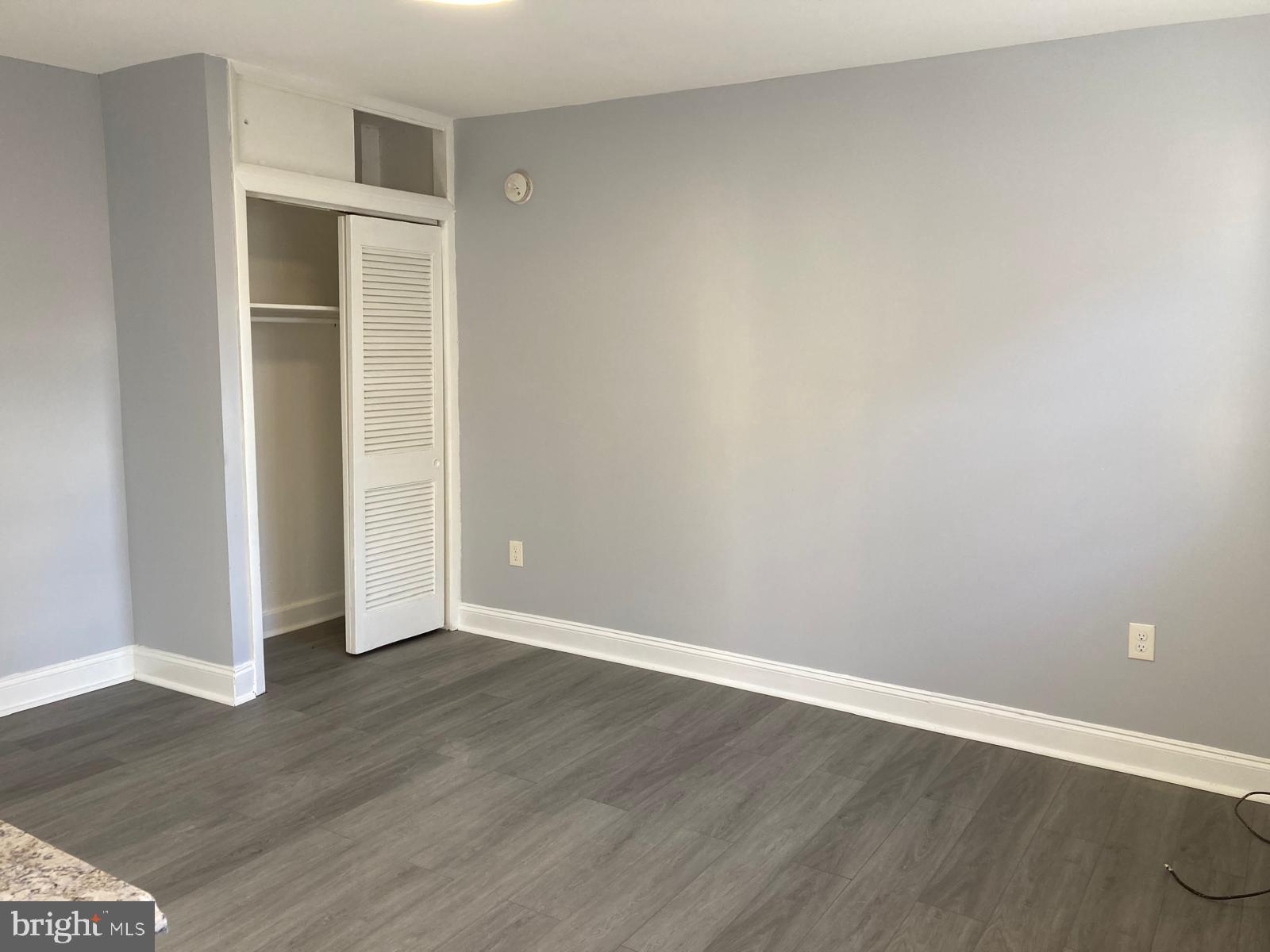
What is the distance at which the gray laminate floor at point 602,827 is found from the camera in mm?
2451

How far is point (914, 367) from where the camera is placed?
3570 millimetres

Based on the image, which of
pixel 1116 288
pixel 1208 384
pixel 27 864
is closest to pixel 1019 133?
pixel 1116 288

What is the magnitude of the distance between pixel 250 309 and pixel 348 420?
61 centimetres

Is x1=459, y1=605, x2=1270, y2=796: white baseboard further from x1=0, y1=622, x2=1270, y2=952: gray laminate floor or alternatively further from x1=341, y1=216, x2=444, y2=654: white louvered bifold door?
x1=341, y1=216, x2=444, y2=654: white louvered bifold door

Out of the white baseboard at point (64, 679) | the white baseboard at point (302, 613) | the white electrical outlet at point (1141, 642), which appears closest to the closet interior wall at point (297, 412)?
the white baseboard at point (302, 613)

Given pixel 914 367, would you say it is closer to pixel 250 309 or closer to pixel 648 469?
pixel 648 469

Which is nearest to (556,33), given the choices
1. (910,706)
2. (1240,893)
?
(910,706)

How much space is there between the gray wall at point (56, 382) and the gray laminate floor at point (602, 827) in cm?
38

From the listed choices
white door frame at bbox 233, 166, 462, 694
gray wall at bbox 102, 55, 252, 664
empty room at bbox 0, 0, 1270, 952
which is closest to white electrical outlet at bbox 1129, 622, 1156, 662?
empty room at bbox 0, 0, 1270, 952

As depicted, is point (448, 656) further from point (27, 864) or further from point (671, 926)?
point (27, 864)

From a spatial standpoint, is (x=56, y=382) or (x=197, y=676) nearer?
(x=56, y=382)

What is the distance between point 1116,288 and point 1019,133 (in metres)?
0.61

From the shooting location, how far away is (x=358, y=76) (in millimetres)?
3779

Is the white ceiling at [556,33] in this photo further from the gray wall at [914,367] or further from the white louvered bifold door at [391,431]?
the white louvered bifold door at [391,431]
